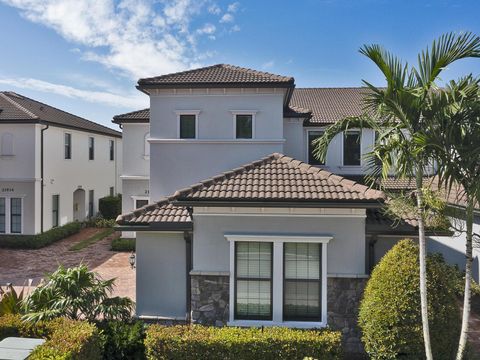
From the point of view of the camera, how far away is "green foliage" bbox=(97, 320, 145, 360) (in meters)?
7.46

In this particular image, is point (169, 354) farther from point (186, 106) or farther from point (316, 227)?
point (186, 106)

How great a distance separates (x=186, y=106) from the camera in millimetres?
13234

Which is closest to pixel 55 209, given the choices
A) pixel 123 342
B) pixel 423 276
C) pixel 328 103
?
pixel 123 342

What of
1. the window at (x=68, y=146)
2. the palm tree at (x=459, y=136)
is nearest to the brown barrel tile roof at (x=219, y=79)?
the palm tree at (x=459, y=136)

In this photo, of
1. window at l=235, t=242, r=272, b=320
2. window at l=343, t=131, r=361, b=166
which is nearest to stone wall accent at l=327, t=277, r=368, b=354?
window at l=235, t=242, r=272, b=320

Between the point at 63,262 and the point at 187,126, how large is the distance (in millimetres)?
10198

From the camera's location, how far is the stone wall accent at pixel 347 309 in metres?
7.95

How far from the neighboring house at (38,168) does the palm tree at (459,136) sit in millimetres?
21093

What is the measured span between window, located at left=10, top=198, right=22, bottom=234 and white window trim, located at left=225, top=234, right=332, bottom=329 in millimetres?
17991

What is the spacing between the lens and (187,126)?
43.9ft

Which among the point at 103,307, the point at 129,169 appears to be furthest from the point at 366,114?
the point at 129,169

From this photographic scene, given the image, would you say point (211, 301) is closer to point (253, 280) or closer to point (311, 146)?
point (253, 280)

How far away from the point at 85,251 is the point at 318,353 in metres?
16.4

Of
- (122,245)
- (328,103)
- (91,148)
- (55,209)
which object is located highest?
(328,103)
